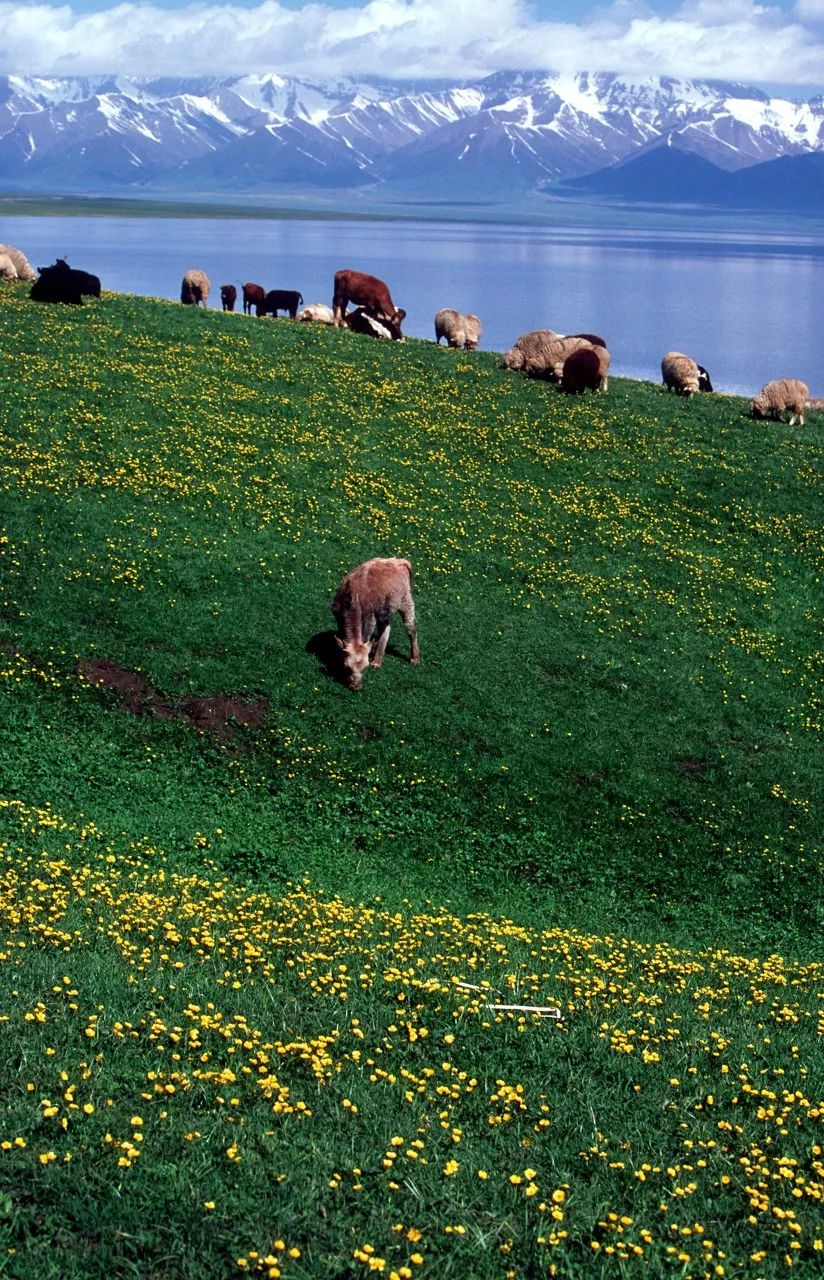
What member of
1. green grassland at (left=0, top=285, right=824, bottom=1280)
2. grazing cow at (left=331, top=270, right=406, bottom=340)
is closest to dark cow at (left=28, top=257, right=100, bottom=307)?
green grassland at (left=0, top=285, right=824, bottom=1280)

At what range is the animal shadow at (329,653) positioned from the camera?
81.8ft

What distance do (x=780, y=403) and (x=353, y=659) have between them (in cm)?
2802

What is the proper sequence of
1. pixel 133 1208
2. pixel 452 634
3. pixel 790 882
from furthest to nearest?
pixel 452 634
pixel 790 882
pixel 133 1208

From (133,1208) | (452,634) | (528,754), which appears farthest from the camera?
(452,634)

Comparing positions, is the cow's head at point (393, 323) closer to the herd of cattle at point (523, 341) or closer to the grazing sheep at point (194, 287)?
the herd of cattle at point (523, 341)

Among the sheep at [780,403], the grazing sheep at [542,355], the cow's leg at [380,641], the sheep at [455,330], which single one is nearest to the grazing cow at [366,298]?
the sheep at [455,330]

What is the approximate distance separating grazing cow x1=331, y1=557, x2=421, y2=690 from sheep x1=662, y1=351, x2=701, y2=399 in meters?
26.3

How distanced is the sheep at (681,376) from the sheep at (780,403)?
295 centimetres

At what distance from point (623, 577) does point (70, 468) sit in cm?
1585

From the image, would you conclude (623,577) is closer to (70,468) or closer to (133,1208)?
(70,468)

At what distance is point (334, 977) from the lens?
14.1 m

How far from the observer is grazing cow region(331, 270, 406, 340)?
51.4 metres

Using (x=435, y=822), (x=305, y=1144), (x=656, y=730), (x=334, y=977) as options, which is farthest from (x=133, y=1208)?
(x=656, y=730)

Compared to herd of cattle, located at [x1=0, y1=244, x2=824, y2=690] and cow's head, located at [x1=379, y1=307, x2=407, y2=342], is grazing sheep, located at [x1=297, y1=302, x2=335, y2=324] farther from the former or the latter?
cow's head, located at [x1=379, y1=307, x2=407, y2=342]
